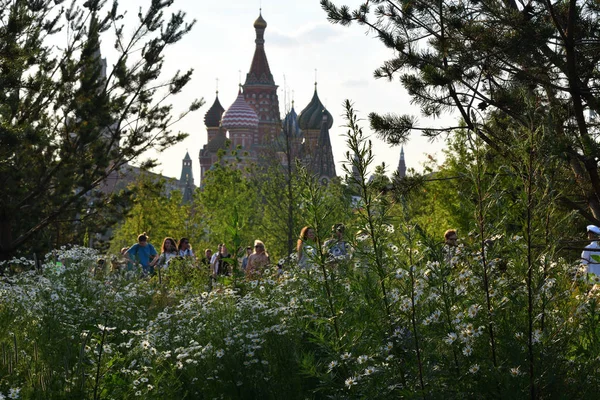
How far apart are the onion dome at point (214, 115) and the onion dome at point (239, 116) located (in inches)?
241

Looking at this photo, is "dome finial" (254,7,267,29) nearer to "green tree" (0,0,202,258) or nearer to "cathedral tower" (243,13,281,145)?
"cathedral tower" (243,13,281,145)

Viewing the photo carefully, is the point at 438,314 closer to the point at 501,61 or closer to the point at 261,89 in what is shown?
the point at 501,61

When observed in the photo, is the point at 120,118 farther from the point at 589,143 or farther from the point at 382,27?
the point at 589,143

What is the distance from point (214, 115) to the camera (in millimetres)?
129375

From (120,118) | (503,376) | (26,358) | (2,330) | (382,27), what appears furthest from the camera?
(120,118)

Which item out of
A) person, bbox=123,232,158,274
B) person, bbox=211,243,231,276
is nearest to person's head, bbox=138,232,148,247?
person, bbox=123,232,158,274

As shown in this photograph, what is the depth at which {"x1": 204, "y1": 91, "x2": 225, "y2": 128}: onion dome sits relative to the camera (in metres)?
129

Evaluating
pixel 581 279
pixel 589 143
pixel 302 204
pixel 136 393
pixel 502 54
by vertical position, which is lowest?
pixel 136 393

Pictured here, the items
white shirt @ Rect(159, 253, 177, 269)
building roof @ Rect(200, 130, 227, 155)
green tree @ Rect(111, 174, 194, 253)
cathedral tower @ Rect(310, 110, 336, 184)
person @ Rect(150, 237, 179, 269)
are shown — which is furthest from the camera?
building roof @ Rect(200, 130, 227, 155)

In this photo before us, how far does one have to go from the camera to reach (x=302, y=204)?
5.37 meters

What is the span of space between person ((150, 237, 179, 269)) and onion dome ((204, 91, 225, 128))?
115m

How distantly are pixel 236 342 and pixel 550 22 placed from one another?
4258 millimetres

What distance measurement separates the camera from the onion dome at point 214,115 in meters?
129

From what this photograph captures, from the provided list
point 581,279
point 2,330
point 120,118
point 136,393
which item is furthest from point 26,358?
point 120,118
